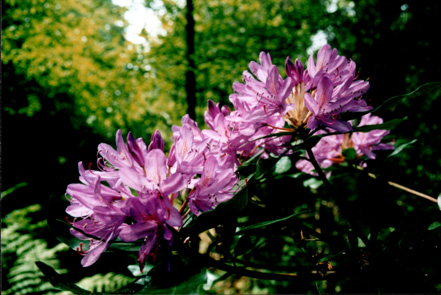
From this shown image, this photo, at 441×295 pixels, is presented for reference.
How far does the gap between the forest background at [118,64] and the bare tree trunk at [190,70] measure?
0.02 meters

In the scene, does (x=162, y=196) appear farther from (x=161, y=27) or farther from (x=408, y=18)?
(x=161, y=27)

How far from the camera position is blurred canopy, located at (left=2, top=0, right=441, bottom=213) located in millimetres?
4133

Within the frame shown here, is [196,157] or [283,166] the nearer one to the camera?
[196,157]

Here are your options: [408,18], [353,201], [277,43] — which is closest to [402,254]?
[353,201]

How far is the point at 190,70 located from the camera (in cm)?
458

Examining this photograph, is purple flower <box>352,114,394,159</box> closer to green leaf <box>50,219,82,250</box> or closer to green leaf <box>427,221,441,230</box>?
green leaf <box>427,221,441,230</box>

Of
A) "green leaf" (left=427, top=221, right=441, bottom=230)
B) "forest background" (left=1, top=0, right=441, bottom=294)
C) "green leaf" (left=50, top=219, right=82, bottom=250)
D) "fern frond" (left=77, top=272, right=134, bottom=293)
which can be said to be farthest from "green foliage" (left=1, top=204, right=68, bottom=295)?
"green leaf" (left=427, top=221, right=441, bottom=230)

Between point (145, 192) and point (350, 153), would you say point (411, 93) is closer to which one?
point (350, 153)

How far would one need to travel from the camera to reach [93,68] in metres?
4.86

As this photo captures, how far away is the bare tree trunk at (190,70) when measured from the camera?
4689 mm

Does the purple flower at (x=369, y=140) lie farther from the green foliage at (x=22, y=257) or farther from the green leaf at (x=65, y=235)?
the green foliage at (x=22, y=257)

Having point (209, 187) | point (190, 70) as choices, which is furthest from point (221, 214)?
point (190, 70)

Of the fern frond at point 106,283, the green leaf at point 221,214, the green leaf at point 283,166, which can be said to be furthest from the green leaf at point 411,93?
the fern frond at point 106,283

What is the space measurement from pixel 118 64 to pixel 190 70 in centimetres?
127
